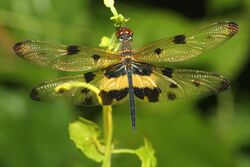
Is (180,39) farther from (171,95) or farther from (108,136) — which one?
(108,136)

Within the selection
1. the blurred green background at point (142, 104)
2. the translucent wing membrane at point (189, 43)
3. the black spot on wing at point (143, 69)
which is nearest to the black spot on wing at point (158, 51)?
the translucent wing membrane at point (189, 43)

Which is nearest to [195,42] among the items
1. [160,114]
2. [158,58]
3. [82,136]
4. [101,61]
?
[158,58]

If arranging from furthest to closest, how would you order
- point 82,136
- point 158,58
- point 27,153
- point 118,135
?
point 118,135, point 27,153, point 158,58, point 82,136

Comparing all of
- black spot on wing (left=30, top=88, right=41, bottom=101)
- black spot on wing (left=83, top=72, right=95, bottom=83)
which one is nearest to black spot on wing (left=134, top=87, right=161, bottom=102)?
black spot on wing (left=83, top=72, right=95, bottom=83)

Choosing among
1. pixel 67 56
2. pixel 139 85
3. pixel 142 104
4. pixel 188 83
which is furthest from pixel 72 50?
pixel 142 104

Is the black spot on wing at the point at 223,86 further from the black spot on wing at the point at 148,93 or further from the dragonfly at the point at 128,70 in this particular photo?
the black spot on wing at the point at 148,93

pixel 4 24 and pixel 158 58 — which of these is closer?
pixel 158 58

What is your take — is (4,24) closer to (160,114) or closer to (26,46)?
(160,114)
